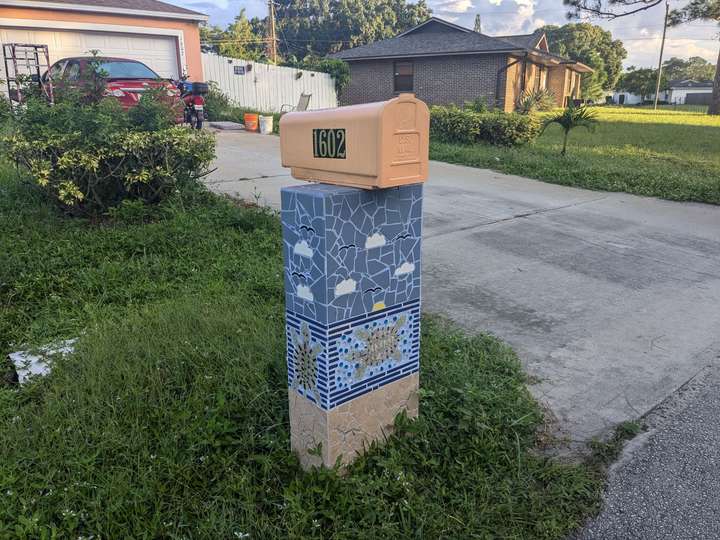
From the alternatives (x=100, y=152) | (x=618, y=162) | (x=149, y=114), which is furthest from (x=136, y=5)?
(x=618, y=162)

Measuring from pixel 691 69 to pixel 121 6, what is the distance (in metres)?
114

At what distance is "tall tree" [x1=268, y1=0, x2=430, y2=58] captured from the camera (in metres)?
51.4

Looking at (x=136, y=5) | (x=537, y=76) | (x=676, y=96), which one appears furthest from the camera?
(x=676, y=96)

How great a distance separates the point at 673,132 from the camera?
19.0 meters

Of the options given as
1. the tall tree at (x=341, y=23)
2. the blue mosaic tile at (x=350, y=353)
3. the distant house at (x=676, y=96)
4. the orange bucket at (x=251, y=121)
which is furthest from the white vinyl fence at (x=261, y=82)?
the distant house at (x=676, y=96)

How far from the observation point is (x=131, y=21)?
52.9 ft

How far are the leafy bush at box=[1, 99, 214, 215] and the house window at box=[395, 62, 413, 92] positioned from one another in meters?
21.3

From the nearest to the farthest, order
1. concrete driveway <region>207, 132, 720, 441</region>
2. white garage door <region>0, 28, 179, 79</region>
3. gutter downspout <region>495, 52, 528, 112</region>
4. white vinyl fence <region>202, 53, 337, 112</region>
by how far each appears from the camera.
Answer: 1. concrete driveway <region>207, 132, 720, 441</region>
2. white garage door <region>0, 28, 179, 79</region>
3. white vinyl fence <region>202, 53, 337, 112</region>
4. gutter downspout <region>495, 52, 528, 112</region>

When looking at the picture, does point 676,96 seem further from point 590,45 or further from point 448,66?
point 448,66

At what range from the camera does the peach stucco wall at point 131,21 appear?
14.7 meters

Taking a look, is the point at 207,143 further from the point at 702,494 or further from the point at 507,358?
the point at 702,494

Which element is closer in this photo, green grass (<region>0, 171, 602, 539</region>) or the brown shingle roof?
green grass (<region>0, 171, 602, 539</region>)

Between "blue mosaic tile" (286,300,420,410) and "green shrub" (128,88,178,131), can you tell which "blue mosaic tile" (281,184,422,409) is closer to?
"blue mosaic tile" (286,300,420,410)

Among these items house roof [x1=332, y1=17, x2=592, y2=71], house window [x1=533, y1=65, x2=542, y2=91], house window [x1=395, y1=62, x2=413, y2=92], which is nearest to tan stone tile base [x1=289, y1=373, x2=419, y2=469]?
house roof [x1=332, y1=17, x2=592, y2=71]
